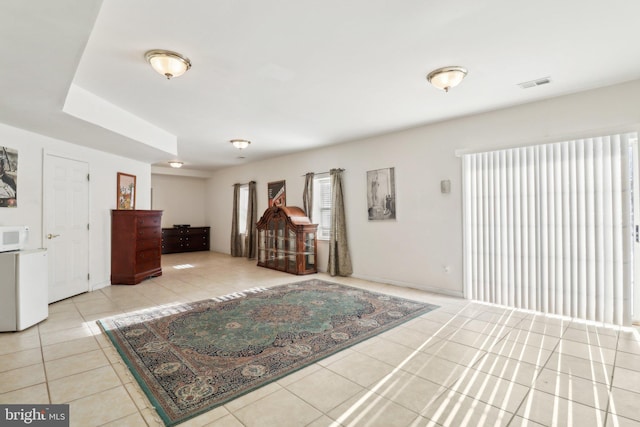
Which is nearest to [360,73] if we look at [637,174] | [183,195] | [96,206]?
[637,174]

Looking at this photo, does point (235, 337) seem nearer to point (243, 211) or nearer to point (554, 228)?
point (554, 228)

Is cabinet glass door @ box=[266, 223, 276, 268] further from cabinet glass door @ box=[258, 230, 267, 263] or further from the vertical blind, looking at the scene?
the vertical blind

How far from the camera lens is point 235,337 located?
318 cm

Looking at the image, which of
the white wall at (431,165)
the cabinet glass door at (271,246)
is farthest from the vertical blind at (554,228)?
the cabinet glass door at (271,246)

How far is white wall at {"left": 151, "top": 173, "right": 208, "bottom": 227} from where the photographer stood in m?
9.88

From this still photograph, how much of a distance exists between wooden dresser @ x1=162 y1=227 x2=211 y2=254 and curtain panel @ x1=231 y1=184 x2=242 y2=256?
1.82m

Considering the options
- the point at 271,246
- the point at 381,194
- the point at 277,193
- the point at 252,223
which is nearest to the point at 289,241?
the point at 271,246

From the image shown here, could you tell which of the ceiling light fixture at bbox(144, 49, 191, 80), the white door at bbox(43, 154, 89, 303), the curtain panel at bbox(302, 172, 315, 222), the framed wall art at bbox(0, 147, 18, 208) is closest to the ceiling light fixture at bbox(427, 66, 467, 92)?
the ceiling light fixture at bbox(144, 49, 191, 80)

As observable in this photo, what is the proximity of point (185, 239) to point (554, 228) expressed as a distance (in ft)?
31.3

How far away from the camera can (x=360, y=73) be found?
312 centimetres

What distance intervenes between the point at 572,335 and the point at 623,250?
114cm

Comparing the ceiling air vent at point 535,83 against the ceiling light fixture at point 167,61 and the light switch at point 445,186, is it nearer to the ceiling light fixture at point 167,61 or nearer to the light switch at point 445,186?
the light switch at point 445,186

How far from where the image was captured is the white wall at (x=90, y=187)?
3941mm

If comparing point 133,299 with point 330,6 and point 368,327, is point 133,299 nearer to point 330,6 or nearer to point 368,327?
point 368,327
